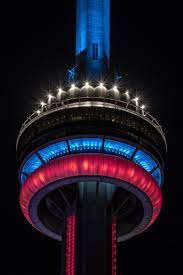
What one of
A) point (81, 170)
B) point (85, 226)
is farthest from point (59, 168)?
point (85, 226)

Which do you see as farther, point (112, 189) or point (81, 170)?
point (112, 189)

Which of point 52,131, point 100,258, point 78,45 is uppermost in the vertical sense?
point 78,45

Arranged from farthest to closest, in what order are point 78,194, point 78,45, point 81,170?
1. point 78,45
2. point 78,194
3. point 81,170

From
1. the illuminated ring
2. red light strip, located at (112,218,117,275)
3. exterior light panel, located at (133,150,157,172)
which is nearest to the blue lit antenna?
exterior light panel, located at (133,150,157,172)

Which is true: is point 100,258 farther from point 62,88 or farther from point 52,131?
point 62,88

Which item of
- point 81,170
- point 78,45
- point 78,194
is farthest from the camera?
point 78,45

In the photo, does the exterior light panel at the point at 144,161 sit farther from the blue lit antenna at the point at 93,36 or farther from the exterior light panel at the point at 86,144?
the blue lit antenna at the point at 93,36

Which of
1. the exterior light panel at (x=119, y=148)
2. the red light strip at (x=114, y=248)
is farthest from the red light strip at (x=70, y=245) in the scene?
the exterior light panel at (x=119, y=148)

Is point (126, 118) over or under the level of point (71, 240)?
over
